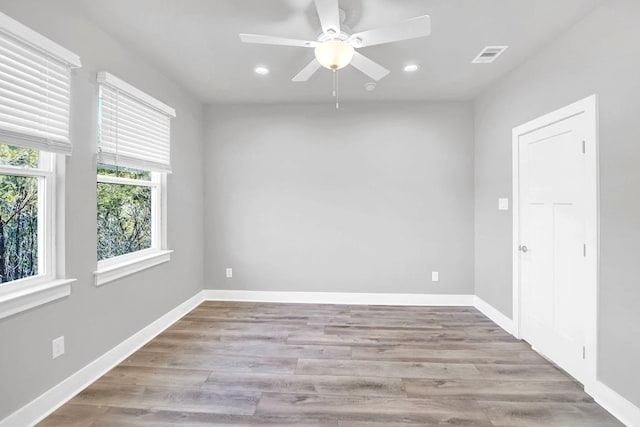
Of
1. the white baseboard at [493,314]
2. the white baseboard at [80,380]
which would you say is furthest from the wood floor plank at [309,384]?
the white baseboard at [493,314]

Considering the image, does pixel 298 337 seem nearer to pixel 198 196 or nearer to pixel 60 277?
pixel 60 277

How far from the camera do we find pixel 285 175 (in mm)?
4312

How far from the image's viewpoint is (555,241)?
269 cm

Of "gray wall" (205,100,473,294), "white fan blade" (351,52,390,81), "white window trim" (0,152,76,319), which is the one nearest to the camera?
"white window trim" (0,152,76,319)

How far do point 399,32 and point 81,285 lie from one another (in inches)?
Answer: 109

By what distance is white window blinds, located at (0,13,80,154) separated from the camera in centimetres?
175

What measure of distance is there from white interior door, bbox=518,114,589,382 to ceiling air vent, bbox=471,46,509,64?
0.78 m

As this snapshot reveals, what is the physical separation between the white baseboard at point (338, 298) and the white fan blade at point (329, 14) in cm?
319

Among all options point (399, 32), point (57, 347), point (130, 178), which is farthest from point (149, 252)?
point (399, 32)

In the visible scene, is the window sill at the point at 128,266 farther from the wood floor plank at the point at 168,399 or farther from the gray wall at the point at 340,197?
the gray wall at the point at 340,197

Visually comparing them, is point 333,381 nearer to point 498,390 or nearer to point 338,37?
point 498,390

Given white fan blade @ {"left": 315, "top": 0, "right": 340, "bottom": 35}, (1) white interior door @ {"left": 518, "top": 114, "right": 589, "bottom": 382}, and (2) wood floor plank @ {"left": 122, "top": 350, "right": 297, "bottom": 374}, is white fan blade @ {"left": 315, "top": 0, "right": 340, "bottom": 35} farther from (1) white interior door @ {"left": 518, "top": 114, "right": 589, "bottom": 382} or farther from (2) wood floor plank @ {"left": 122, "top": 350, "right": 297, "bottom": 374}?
(2) wood floor plank @ {"left": 122, "top": 350, "right": 297, "bottom": 374}

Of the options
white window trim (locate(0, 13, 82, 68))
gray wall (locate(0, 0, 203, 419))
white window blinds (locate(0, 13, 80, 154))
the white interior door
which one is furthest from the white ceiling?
the white interior door

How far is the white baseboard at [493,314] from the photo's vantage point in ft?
11.0
